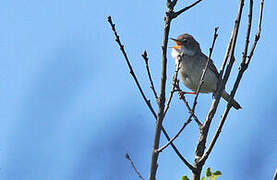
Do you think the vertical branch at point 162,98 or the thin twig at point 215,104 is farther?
the thin twig at point 215,104

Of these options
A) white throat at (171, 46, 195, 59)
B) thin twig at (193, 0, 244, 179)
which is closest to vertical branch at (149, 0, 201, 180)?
thin twig at (193, 0, 244, 179)

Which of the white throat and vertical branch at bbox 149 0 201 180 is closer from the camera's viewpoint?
vertical branch at bbox 149 0 201 180

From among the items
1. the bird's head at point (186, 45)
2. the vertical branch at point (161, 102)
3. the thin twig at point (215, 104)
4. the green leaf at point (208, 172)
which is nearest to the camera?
the vertical branch at point (161, 102)

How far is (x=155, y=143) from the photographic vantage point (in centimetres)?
271

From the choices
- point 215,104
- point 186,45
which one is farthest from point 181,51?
point 215,104

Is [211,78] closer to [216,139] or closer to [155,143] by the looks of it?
[216,139]

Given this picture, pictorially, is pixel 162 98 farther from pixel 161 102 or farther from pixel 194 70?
pixel 194 70

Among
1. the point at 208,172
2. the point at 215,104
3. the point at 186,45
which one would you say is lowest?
the point at 208,172

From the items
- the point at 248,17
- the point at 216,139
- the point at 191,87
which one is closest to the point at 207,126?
the point at 216,139

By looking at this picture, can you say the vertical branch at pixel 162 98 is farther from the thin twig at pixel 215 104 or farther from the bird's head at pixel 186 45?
the bird's head at pixel 186 45

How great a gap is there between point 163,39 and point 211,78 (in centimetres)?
414

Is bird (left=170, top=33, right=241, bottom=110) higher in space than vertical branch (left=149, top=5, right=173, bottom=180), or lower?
higher

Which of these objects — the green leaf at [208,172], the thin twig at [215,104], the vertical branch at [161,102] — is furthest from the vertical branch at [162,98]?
the thin twig at [215,104]

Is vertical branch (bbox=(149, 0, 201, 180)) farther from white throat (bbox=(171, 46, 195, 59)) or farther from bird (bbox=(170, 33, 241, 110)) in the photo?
white throat (bbox=(171, 46, 195, 59))
